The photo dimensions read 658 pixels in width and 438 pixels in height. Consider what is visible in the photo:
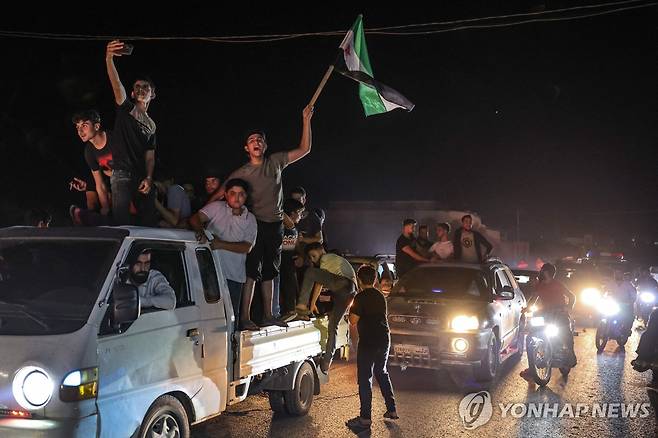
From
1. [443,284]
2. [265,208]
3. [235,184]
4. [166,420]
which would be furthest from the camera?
[443,284]

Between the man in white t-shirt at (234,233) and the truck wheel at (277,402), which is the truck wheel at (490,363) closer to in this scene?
the truck wheel at (277,402)

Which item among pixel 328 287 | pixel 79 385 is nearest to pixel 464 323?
pixel 328 287

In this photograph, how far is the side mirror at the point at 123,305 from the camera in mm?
4590

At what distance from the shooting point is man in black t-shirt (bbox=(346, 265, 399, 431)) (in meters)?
7.62

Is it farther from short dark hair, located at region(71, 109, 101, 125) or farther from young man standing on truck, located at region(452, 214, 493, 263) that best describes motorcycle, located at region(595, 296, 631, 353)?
short dark hair, located at region(71, 109, 101, 125)

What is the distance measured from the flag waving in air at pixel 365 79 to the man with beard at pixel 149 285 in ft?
14.9

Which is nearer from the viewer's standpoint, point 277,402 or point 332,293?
point 277,402

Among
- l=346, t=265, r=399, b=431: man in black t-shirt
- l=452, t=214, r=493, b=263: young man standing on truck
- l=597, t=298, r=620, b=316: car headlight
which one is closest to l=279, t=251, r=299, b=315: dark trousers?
l=346, t=265, r=399, b=431: man in black t-shirt

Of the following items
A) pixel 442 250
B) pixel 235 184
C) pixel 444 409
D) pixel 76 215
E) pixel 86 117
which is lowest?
pixel 444 409

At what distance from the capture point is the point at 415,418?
8078 millimetres

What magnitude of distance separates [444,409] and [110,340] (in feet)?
16.7

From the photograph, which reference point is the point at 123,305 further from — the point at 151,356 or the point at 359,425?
the point at 359,425

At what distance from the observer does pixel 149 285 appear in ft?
17.5

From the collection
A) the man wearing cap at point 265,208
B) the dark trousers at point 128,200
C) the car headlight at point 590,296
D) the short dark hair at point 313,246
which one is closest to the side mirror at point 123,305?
the dark trousers at point 128,200
